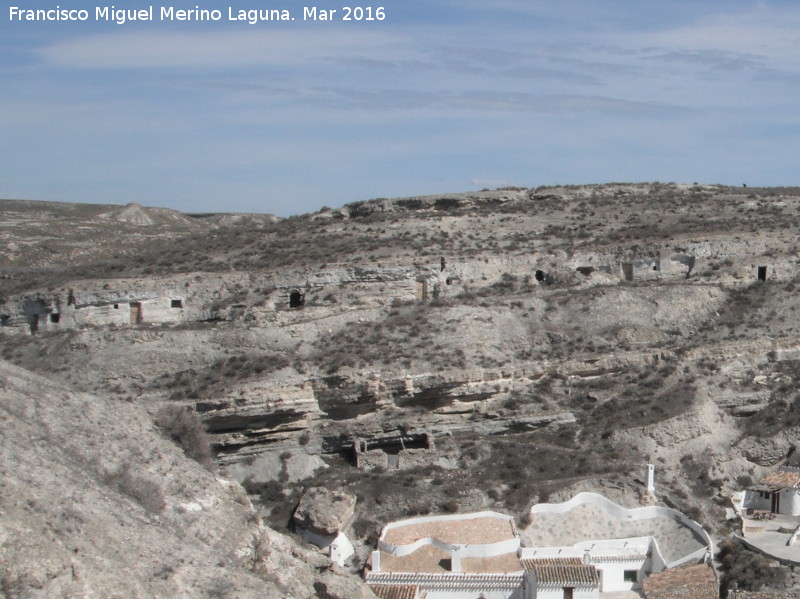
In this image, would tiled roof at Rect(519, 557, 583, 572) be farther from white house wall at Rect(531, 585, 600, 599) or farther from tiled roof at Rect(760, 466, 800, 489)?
tiled roof at Rect(760, 466, 800, 489)

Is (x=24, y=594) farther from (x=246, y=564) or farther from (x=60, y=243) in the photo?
(x=60, y=243)

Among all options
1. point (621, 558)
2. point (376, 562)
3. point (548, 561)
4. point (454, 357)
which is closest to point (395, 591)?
point (376, 562)

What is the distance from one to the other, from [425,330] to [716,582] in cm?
1318

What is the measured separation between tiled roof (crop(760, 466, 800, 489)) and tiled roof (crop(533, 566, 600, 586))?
695 centimetres

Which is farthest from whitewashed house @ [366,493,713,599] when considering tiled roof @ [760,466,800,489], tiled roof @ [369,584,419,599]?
tiled roof @ [760,466,800,489]

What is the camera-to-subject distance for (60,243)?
230 feet

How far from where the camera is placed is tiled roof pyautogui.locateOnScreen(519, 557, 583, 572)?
24547mm

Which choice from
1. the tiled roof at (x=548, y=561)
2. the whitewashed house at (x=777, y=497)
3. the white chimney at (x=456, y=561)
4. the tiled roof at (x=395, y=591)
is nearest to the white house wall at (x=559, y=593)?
the tiled roof at (x=548, y=561)

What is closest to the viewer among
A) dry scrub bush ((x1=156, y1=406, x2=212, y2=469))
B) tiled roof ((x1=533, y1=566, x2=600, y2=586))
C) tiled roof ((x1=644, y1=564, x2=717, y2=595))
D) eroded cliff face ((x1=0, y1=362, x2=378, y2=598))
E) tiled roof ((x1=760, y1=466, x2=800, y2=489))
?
eroded cliff face ((x1=0, y1=362, x2=378, y2=598))

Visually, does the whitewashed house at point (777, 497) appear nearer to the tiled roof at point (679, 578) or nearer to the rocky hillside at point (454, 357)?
the rocky hillside at point (454, 357)

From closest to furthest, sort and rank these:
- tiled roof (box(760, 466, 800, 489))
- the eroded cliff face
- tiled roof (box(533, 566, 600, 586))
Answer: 1. the eroded cliff face
2. tiled roof (box(533, 566, 600, 586))
3. tiled roof (box(760, 466, 800, 489))

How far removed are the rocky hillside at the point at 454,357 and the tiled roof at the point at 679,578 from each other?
287 centimetres

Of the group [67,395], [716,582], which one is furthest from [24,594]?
[716,582]

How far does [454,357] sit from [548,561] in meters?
8.72
